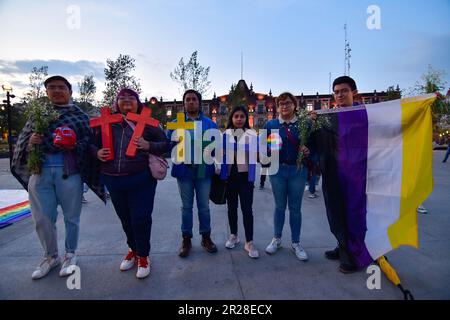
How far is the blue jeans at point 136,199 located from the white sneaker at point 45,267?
0.95 m

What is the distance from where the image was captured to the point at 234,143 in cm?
307

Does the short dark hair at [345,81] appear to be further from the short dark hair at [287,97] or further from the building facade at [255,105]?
the building facade at [255,105]

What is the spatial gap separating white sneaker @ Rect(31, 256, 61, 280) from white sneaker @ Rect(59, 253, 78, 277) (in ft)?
0.55

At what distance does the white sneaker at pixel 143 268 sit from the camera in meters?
2.50

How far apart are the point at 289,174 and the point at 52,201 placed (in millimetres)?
2767

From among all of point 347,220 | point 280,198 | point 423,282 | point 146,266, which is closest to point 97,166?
point 146,266

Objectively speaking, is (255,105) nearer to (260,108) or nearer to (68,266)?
(260,108)

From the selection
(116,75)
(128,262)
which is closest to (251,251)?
(128,262)

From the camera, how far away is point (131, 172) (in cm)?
255

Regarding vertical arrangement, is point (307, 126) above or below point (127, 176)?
above

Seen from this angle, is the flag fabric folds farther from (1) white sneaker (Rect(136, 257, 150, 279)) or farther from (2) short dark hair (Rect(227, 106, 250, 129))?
(1) white sneaker (Rect(136, 257, 150, 279))

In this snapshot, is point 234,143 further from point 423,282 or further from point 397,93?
point 397,93

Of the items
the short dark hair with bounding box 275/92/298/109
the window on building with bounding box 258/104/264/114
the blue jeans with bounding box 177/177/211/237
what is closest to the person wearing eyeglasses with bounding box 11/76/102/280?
the blue jeans with bounding box 177/177/211/237
